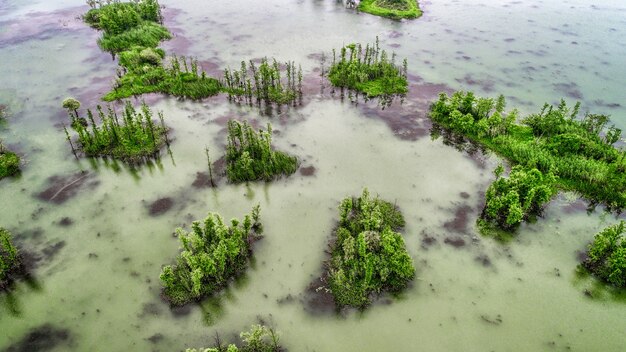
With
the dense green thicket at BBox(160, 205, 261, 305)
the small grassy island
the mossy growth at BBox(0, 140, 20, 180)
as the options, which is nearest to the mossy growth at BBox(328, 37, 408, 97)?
the small grassy island

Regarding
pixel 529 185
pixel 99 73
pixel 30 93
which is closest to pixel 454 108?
pixel 529 185

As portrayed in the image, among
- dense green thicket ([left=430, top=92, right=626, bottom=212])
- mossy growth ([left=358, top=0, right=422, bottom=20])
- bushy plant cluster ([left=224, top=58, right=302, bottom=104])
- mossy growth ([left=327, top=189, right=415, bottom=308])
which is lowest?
mossy growth ([left=327, top=189, right=415, bottom=308])

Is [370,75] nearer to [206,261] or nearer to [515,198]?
[515,198]

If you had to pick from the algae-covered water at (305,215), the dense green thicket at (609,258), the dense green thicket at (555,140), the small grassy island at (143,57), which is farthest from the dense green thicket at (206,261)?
the dense green thicket at (555,140)

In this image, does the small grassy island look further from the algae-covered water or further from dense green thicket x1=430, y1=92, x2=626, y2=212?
dense green thicket x1=430, y1=92, x2=626, y2=212

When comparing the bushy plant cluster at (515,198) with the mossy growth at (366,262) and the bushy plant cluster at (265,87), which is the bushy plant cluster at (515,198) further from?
the bushy plant cluster at (265,87)

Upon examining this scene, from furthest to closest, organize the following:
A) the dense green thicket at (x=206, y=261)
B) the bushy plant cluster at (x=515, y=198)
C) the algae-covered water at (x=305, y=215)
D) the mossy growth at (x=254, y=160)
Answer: the mossy growth at (x=254, y=160) → the bushy plant cluster at (x=515, y=198) → the dense green thicket at (x=206, y=261) → the algae-covered water at (x=305, y=215)
